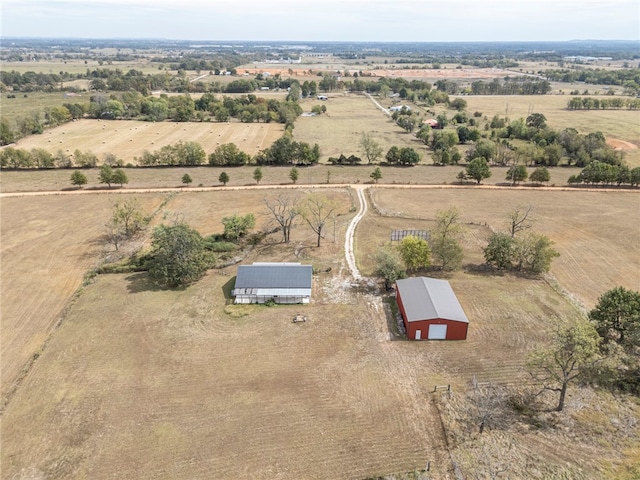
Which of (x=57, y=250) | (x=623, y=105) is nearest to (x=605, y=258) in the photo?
(x=57, y=250)

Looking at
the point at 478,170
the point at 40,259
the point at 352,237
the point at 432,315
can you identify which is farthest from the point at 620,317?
the point at 40,259

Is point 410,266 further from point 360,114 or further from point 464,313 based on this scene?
point 360,114

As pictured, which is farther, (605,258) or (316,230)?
(316,230)

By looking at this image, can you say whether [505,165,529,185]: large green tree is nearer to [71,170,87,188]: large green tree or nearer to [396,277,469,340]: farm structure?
[396,277,469,340]: farm structure

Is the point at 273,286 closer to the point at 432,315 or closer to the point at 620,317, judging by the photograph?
the point at 432,315

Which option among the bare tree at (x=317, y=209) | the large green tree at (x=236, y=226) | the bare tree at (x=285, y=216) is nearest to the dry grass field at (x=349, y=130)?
the bare tree at (x=317, y=209)

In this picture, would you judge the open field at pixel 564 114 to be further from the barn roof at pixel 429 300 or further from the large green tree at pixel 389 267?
the barn roof at pixel 429 300
